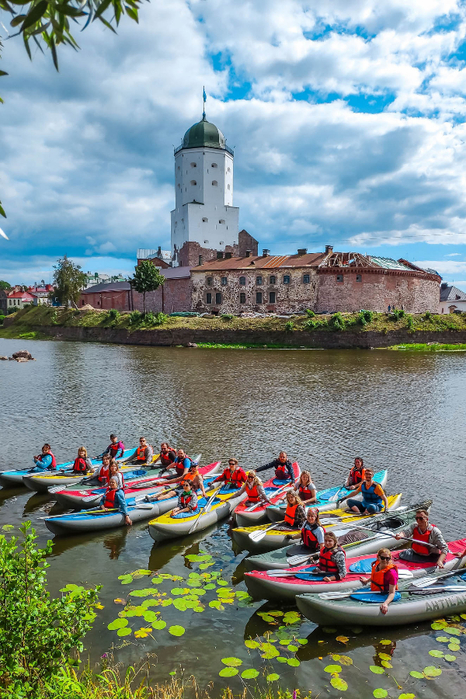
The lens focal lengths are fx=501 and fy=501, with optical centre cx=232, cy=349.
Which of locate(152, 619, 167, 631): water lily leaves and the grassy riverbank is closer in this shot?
locate(152, 619, 167, 631): water lily leaves

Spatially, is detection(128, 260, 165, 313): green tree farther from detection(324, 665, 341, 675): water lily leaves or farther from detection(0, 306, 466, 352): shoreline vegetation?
detection(324, 665, 341, 675): water lily leaves

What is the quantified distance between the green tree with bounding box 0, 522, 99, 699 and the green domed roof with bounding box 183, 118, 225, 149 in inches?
3474

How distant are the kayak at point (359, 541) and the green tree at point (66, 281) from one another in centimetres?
7516

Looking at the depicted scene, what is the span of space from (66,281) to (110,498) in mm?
72272

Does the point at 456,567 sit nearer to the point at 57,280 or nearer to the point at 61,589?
the point at 61,589

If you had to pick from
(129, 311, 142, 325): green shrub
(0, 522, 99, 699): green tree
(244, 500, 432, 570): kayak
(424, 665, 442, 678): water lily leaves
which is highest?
(129, 311, 142, 325): green shrub

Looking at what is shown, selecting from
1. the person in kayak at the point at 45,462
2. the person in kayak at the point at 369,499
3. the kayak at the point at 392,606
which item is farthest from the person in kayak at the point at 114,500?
the person in kayak at the point at 369,499

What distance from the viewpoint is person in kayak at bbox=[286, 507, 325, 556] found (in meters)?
9.65

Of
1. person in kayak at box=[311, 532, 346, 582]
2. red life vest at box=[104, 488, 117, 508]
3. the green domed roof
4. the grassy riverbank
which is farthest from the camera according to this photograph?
the green domed roof

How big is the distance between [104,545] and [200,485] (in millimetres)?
2653

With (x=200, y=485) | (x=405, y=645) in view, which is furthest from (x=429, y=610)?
(x=200, y=485)

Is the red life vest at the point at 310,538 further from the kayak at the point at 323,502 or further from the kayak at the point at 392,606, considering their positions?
the kayak at the point at 323,502

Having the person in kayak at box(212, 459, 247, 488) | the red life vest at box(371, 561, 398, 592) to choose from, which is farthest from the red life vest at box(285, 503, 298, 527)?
the red life vest at box(371, 561, 398, 592)

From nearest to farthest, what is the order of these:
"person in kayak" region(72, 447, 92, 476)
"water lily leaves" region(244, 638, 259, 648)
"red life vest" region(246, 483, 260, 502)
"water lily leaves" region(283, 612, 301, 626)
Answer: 1. "water lily leaves" region(244, 638, 259, 648)
2. "water lily leaves" region(283, 612, 301, 626)
3. "red life vest" region(246, 483, 260, 502)
4. "person in kayak" region(72, 447, 92, 476)
